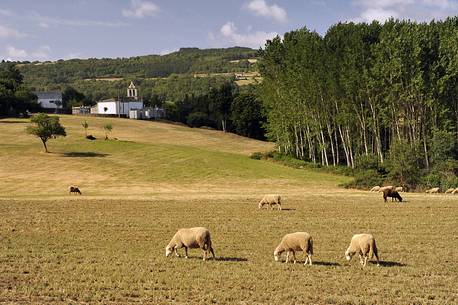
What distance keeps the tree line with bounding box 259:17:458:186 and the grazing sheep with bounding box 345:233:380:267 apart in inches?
1791

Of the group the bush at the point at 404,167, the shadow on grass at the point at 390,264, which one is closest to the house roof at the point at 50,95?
the bush at the point at 404,167

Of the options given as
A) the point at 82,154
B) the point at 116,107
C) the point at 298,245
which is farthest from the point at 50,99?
the point at 298,245

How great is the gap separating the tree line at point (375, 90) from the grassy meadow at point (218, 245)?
42.0ft

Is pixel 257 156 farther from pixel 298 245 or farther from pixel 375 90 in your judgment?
pixel 298 245

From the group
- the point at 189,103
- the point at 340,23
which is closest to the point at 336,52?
the point at 340,23

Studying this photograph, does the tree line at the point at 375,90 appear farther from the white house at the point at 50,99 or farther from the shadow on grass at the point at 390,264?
the white house at the point at 50,99

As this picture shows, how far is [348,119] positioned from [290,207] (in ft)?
129

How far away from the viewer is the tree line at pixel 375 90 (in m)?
72.2

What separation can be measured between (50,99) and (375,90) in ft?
472

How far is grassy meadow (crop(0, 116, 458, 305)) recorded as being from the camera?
1914 cm

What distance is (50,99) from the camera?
7712 inches

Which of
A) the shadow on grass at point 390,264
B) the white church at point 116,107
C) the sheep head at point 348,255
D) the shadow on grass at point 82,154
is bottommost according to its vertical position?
the shadow on grass at point 390,264

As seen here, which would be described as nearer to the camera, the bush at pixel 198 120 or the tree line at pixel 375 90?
the tree line at pixel 375 90

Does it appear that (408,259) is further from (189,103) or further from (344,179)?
(189,103)
